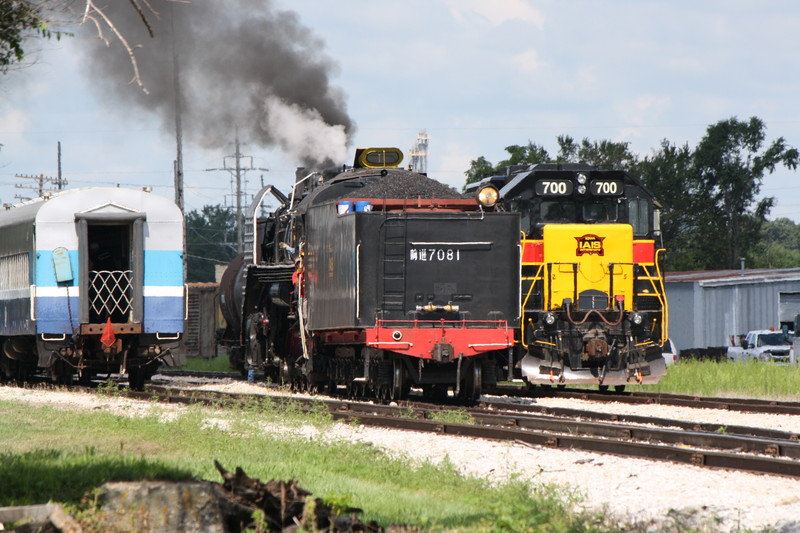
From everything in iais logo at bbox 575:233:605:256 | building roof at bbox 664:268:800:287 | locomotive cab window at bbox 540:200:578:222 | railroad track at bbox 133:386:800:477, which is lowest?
railroad track at bbox 133:386:800:477

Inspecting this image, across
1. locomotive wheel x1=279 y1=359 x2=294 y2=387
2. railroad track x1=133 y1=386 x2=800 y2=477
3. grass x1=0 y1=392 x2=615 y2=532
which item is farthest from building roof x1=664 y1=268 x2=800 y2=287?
grass x1=0 y1=392 x2=615 y2=532

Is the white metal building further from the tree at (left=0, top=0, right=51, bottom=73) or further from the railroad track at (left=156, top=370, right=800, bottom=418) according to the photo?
the tree at (left=0, top=0, right=51, bottom=73)

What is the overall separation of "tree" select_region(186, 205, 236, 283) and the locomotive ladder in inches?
3072

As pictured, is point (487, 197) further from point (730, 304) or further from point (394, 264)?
point (730, 304)

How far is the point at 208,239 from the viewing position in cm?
10100

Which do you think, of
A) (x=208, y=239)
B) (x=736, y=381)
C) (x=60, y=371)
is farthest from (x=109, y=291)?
(x=208, y=239)

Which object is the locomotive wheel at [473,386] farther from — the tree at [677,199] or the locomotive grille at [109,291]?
the tree at [677,199]

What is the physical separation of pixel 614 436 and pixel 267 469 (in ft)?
15.0

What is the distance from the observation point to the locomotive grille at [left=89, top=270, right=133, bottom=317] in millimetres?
20438

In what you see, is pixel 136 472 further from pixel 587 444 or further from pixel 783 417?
pixel 783 417

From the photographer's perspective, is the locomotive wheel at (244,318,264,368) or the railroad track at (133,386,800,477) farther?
the locomotive wheel at (244,318,264,368)

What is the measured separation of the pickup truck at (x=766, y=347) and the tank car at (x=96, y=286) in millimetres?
19633

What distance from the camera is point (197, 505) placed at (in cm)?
667

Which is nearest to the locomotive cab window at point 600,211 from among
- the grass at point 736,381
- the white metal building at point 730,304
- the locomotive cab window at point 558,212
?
the locomotive cab window at point 558,212
